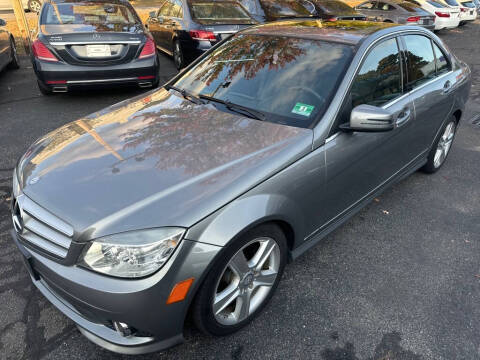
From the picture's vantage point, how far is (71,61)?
5.47 meters

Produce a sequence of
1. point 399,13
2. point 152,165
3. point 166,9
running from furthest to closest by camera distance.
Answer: point 399,13
point 166,9
point 152,165

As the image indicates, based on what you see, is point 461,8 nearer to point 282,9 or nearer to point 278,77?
point 282,9

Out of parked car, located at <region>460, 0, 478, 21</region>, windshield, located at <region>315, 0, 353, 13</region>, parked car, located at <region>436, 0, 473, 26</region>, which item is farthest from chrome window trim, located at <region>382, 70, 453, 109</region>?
parked car, located at <region>460, 0, 478, 21</region>

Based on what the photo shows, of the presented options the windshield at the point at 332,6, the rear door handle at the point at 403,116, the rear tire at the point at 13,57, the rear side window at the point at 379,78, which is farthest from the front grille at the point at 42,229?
the windshield at the point at 332,6

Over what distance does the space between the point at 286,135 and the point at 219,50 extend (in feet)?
5.01

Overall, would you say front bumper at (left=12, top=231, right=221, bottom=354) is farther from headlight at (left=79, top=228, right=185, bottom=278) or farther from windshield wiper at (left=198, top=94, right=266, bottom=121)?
windshield wiper at (left=198, top=94, right=266, bottom=121)

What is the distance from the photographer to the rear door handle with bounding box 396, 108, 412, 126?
298 centimetres

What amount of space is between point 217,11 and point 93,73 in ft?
10.4

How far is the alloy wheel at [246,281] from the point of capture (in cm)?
208

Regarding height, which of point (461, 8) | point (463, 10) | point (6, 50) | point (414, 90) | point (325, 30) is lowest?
point (463, 10)

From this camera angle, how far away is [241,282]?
7.09 feet

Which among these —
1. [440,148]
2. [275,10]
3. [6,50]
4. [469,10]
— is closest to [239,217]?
[440,148]

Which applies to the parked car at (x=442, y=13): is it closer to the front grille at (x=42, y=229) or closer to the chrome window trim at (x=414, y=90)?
→ the chrome window trim at (x=414, y=90)

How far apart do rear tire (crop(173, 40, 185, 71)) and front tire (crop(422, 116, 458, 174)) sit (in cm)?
528
